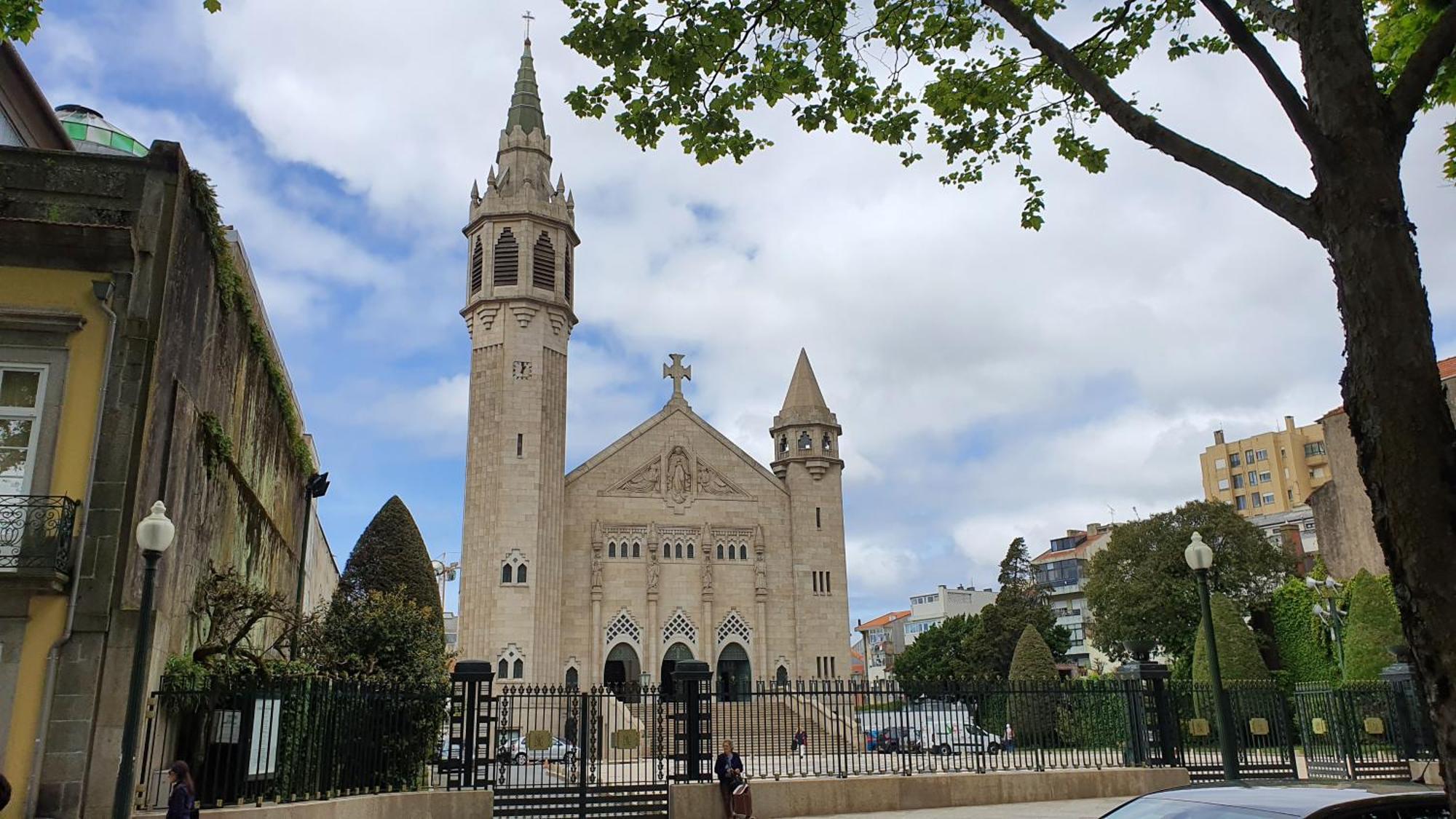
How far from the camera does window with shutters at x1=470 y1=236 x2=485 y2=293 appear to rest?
150 ft

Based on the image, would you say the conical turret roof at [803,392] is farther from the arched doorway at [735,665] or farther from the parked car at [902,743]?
the parked car at [902,743]

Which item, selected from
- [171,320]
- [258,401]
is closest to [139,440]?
[171,320]

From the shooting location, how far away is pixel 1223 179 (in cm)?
637

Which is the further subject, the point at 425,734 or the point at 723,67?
the point at 425,734

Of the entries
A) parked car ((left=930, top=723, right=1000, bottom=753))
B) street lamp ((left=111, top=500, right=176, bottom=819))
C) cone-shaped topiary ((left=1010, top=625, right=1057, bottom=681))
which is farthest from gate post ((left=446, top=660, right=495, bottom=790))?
cone-shaped topiary ((left=1010, top=625, right=1057, bottom=681))

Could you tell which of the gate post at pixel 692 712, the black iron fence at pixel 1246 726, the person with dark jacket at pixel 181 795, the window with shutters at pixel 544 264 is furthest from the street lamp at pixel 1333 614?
the window with shutters at pixel 544 264

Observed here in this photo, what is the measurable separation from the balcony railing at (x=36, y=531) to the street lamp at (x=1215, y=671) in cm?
1319

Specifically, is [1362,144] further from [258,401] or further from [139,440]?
[258,401]

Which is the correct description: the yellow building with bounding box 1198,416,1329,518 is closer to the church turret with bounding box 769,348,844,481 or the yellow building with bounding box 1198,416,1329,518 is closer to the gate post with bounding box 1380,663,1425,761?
the church turret with bounding box 769,348,844,481

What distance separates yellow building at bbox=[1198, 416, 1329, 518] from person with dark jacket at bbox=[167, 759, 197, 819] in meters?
79.1

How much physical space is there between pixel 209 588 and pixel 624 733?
6.82 metres

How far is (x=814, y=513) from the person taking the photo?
47500 millimetres

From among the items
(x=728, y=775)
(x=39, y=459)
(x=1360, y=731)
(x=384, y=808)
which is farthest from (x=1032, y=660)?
(x=39, y=459)

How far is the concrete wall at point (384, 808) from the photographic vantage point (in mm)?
11586
